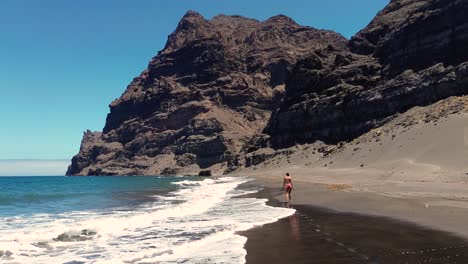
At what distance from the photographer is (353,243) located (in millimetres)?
12406

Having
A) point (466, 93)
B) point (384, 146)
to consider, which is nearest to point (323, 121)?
point (466, 93)

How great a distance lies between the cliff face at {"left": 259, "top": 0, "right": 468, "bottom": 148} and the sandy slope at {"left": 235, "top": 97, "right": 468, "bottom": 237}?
6.80 meters

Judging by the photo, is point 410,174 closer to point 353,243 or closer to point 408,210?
point 408,210

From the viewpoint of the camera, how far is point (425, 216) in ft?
54.1

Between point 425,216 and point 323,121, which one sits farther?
point 323,121

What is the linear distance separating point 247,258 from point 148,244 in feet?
14.8

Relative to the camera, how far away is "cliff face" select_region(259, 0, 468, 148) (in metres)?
84.4

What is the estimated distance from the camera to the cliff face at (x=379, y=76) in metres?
84.4

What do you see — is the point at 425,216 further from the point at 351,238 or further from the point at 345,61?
the point at 345,61

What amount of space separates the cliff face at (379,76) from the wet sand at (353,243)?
66023 millimetres

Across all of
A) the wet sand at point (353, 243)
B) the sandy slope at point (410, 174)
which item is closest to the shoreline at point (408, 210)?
the sandy slope at point (410, 174)

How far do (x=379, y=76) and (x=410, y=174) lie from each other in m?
71.1

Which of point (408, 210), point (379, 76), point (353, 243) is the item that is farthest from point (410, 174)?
point (379, 76)

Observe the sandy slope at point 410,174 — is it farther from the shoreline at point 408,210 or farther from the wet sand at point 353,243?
the wet sand at point 353,243
